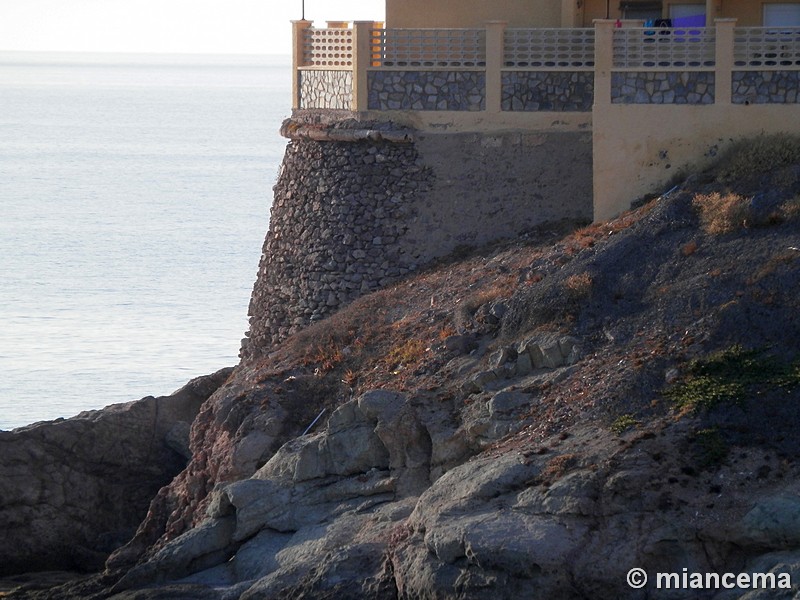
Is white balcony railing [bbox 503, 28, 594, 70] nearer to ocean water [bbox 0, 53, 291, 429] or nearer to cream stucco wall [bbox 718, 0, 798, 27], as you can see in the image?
cream stucco wall [bbox 718, 0, 798, 27]

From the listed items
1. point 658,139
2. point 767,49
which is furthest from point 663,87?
point 767,49

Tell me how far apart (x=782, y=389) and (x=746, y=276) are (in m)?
2.58

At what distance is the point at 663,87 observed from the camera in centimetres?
2645

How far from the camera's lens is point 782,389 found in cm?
2098

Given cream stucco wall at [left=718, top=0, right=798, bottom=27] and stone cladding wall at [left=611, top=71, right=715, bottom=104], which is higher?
cream stucco wall at [left=718, top=0, right=798, bottom=27]

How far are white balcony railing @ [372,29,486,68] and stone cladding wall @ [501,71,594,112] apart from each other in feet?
2.23

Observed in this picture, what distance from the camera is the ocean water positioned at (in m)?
48.9

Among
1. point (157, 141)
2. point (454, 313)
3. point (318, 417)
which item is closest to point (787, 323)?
point (454, 313)

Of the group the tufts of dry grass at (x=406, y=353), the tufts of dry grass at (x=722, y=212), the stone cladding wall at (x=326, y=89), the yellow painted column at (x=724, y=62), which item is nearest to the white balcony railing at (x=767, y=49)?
the yellow painted column at (x=724, y=62)

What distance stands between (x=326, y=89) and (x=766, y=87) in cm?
750

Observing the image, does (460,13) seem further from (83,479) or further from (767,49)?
(83,479)

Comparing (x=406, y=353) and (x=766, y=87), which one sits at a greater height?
(x=766, y=87)

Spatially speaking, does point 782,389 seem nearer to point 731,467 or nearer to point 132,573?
point 731,467

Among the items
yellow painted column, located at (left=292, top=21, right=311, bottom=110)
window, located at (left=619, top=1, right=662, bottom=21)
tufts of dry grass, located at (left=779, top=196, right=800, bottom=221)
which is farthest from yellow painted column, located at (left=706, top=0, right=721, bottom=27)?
yellow painted column, located at (left=292, top=21, right=311, bottom=110)
